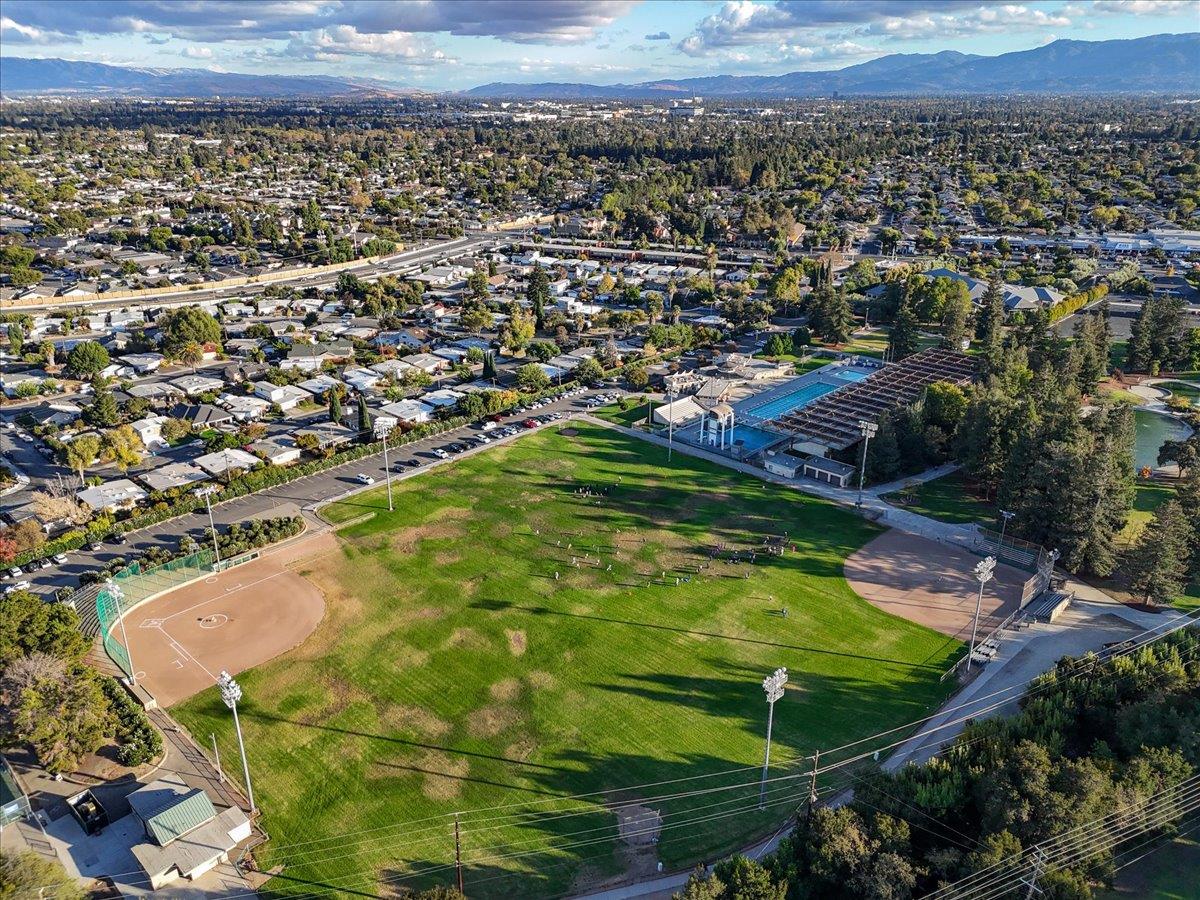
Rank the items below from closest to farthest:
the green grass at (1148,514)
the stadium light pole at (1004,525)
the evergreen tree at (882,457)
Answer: the green grass at (1148,514) → the stadium light pole at (1004,525) → the evergreen tree at (882,457)

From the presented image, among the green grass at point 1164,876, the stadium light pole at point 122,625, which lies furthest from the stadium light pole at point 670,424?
the green grass at point 1164,876

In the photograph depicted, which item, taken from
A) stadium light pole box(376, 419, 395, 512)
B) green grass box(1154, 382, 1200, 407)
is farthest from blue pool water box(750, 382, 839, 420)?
stadium light pole box(376, 419, 395, 512)

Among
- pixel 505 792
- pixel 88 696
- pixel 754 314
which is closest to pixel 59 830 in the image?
pixel 88 696

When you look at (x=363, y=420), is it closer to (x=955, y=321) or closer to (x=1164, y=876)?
(x=1164, y=876)

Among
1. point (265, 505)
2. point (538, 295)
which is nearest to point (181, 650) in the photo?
point (265, 505)

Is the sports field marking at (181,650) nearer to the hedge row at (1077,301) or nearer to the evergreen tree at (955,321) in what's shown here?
the evergreen tree at (955,321)

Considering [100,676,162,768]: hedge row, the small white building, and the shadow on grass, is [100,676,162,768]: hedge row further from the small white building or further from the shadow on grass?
the small white building
